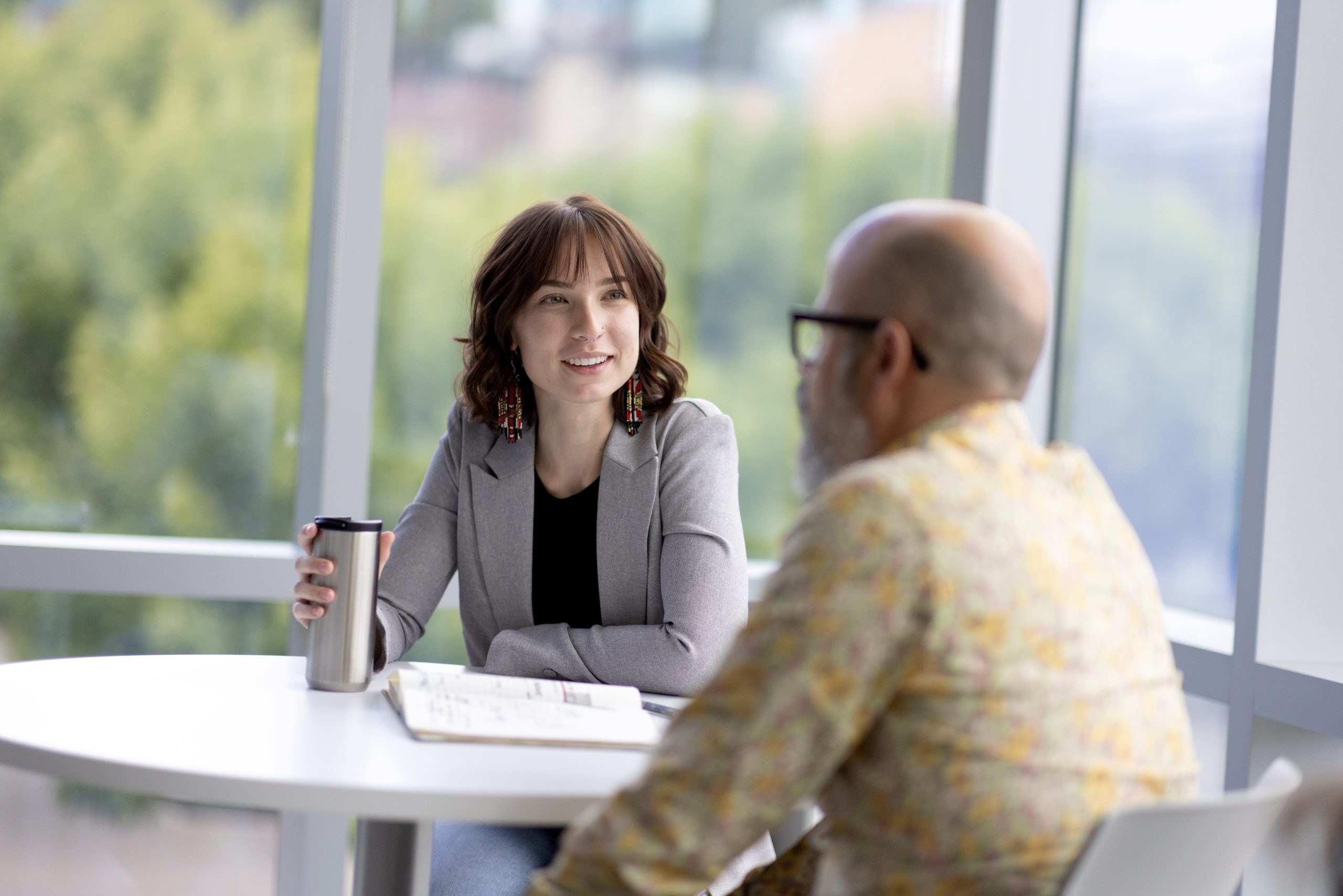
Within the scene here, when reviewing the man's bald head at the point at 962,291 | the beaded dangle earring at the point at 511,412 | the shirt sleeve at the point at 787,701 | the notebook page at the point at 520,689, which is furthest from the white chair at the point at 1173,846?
the beaded dangle earring at the point at 511,412

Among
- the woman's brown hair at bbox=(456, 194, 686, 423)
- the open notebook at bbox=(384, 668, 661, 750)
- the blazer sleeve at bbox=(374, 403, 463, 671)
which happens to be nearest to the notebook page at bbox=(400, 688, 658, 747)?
the open notebook at bbox=(384, 668, 661, 750)

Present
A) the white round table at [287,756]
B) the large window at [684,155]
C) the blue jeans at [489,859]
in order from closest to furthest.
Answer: the white round table at [287,756]
the blue jeans at [489,859]
the large window at [684,155]

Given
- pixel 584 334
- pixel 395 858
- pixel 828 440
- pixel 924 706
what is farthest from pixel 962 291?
pixel 584 334

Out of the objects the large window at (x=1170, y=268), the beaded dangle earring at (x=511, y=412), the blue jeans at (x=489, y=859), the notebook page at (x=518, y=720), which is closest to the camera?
the notebook page at (x=518, y=720)

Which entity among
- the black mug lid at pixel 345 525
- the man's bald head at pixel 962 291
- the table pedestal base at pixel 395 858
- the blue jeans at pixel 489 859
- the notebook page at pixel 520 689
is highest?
the man's bald head at pixel 962 291

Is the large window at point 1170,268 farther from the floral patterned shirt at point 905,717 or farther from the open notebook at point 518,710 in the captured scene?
the floral patterned shirt at point 905,717

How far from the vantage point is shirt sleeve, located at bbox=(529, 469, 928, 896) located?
984 mm

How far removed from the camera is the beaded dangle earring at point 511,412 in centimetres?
221

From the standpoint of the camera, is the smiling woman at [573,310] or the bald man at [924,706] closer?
the bald man at [924,706]

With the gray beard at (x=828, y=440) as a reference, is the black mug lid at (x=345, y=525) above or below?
below

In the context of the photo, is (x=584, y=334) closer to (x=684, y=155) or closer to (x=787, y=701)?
(x=787, y=701)

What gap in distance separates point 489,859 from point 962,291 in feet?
3.76

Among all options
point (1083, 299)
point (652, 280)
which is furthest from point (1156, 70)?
point (652, 280)

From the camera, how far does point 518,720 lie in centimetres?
151
